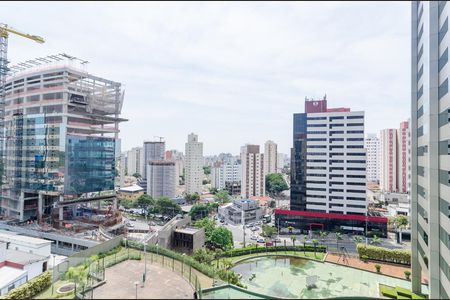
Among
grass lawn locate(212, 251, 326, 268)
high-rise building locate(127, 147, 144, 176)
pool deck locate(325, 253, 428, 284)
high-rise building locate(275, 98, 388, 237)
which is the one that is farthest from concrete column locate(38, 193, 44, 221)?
high-rise building locate(127, 147, 144, 176)

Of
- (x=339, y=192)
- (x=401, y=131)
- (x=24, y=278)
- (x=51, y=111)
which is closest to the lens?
(x=24, y=278)

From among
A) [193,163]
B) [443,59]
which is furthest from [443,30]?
[193,163]

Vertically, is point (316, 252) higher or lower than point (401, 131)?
lower

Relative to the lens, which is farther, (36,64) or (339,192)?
(339,192)

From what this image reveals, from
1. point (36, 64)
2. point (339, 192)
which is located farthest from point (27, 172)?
point (339, 192)

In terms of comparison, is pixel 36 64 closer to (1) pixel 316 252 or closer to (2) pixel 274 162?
(1) pixel 316 252

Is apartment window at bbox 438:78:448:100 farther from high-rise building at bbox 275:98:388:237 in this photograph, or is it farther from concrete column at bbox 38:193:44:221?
concrete column at bbox 38:193:44:221

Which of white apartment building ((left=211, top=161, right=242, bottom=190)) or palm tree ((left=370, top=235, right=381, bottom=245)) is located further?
white apartment building ((left=211, top=161, right=242, bottom=190))
